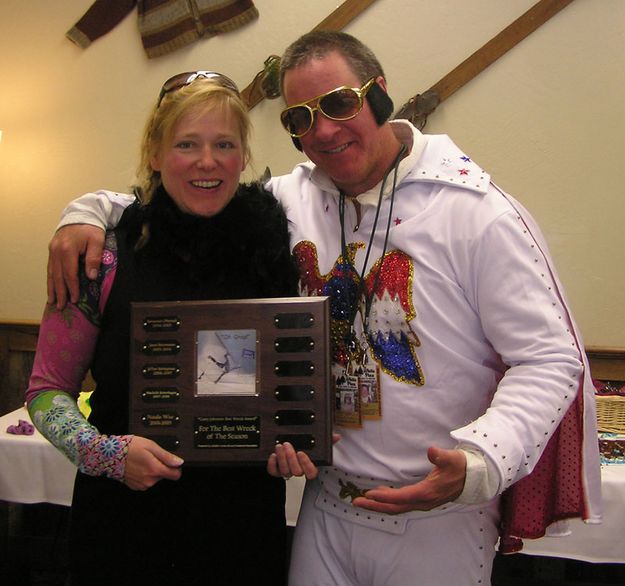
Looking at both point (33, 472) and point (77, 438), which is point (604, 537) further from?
point (33, 472)

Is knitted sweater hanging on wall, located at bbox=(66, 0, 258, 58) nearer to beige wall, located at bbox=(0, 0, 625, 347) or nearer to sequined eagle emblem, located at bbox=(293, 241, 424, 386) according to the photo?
beige wall, located at bbox=(0, 0, 625, 347)

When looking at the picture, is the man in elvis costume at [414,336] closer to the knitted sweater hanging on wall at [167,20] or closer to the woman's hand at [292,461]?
the woman's hand at [292,461]

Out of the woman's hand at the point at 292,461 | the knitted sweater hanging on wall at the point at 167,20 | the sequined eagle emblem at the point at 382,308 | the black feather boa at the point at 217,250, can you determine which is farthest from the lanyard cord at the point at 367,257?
the knitted sweater hanging on wall at the point at 167,20

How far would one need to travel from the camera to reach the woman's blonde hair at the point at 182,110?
1.24 meters

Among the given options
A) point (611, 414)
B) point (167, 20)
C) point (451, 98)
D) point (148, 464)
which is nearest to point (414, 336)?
point (148, 464)

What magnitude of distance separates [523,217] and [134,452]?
31.5 inches

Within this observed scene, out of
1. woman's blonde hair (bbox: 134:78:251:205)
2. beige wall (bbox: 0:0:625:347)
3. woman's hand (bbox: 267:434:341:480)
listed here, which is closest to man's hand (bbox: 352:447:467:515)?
woman's hand (bbox: 267:434:341:480)

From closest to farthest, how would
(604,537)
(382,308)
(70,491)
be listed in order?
1. (382,308)
2. (604,537)
3. (70,491)

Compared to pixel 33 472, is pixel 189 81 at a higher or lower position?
higher

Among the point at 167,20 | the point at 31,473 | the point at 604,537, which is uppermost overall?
the point at 167,20

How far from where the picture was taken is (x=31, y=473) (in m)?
2.16

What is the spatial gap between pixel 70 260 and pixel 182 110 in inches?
13.4

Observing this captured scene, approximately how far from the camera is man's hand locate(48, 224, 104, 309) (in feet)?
4.04

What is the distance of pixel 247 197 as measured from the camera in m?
1.42
